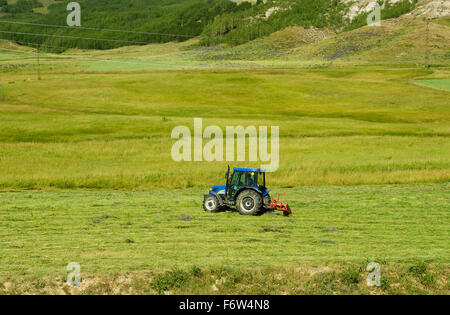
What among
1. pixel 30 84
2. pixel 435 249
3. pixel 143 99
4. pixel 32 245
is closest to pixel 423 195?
pixel 435 249

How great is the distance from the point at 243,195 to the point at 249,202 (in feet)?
1.40

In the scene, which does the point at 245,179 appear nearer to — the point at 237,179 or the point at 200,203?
the point at 237,179

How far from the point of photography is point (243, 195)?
19.7 m

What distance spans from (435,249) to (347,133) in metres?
39.7

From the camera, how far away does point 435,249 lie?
15078mm

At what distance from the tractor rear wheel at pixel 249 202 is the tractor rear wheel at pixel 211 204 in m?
1.07

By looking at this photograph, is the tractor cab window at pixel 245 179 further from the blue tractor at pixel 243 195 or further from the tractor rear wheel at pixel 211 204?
the tractor rear wheel at pixel 211 204
